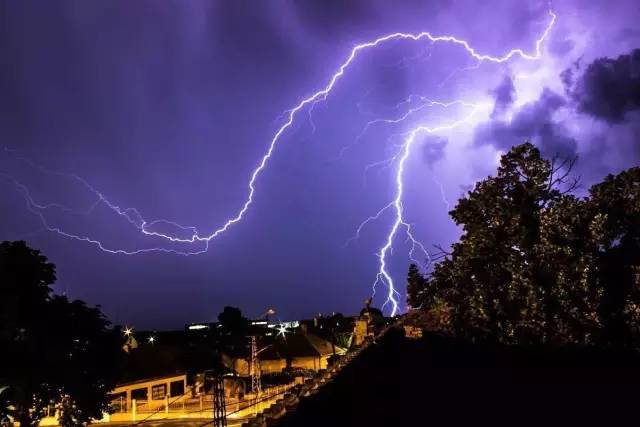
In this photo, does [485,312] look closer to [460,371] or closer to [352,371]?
[460,371]

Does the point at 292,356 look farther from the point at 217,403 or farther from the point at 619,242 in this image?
the point at 619,242

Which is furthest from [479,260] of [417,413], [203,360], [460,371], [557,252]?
[203,360]

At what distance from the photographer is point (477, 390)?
6.91m

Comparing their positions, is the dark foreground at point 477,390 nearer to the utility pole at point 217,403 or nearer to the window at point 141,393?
the utility pole at point 217,403

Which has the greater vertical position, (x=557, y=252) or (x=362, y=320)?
(x=557, y=252)

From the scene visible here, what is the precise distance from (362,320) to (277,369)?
57.9 feet

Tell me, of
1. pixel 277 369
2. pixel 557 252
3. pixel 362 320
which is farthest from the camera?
pixel 277 369

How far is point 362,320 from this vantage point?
15242 millimetres

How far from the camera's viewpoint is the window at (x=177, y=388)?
80.2 feet

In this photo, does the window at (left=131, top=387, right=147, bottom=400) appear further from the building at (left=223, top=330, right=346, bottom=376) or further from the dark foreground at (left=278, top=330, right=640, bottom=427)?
the dark foreground at (left=278, top=330, right=640, bottom=427)

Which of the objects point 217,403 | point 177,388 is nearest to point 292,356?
point 177,388

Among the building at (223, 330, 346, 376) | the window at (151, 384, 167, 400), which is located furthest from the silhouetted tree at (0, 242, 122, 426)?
the building at (223, 330, 346, 376)

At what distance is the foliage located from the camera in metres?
10.9

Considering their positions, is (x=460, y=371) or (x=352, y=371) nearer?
(x=352, y=371)
